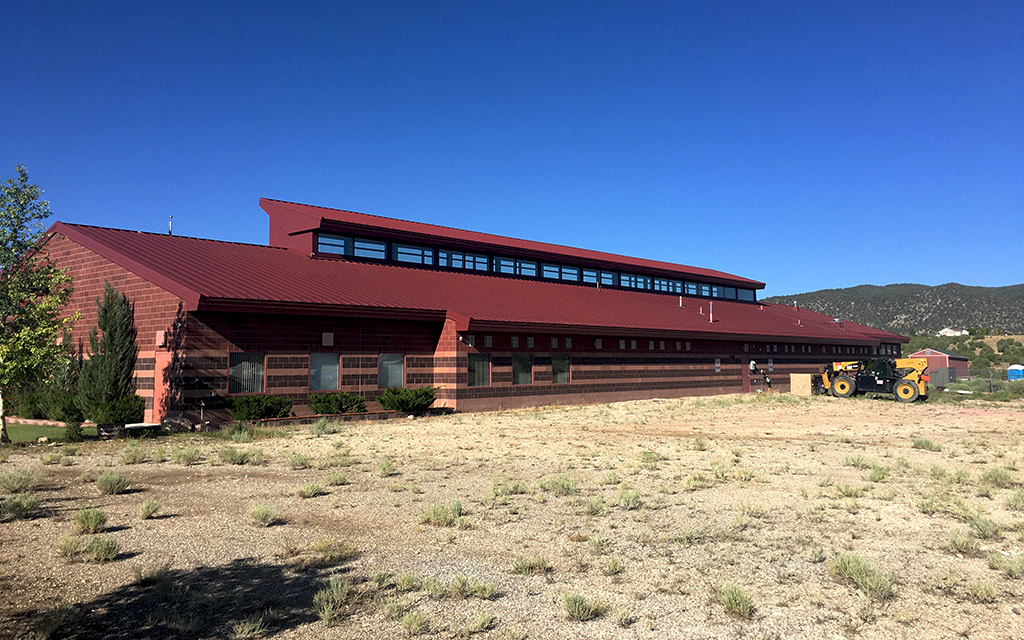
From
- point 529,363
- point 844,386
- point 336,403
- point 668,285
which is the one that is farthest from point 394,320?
point 668,285

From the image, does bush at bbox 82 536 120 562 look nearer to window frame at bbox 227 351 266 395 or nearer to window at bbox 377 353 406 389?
window frame at bbox 227 351 266 395

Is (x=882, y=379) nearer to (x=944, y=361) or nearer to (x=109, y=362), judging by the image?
(x=944, y=361)

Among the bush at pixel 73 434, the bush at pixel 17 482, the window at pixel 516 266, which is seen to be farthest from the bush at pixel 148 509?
the window at pixel 516 266

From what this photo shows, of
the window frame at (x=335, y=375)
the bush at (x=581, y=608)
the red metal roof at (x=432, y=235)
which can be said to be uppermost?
the red metal roof at (x=432, y=235)

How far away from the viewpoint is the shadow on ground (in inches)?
234

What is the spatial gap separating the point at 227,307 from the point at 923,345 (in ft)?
329

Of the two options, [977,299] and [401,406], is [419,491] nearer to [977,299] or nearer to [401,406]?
[401,406]

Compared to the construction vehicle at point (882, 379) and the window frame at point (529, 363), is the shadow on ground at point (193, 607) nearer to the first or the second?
the window frame at point (529, 363)

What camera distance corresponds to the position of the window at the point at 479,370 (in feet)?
93.4

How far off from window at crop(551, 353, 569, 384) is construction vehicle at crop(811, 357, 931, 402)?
57.0 feet

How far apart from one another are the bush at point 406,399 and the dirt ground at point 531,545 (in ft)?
27.1

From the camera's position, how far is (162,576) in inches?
283

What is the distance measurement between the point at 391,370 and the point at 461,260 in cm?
1257

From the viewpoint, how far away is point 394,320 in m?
26.7
